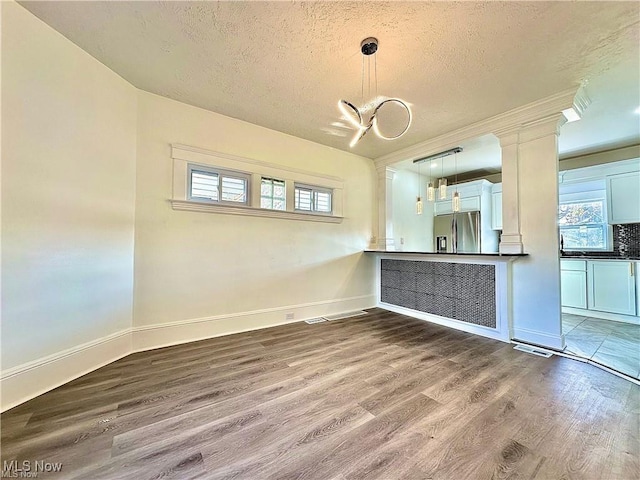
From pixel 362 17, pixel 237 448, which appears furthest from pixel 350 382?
pixel 362 17

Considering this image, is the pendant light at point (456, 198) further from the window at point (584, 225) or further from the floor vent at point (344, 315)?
the floor vent at point (344, 315)

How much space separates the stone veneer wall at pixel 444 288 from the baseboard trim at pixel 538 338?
263mm

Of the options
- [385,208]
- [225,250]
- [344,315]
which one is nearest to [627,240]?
[385,208]

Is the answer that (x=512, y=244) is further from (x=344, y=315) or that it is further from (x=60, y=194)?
(x=60, y=194)

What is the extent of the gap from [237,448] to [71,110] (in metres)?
2.81

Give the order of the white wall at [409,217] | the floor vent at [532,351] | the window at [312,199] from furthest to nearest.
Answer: the white wall at [409,217]
the window at [312,199]
the floor vent at [532,351]

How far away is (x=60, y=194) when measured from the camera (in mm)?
2002

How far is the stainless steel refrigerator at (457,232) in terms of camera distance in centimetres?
500

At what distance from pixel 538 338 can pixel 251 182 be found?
3.88m

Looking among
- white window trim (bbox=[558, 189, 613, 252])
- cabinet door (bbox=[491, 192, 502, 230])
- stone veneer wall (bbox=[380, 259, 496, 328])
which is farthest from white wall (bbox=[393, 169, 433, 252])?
white window trim (bbox=[558, 189, 613, 252])

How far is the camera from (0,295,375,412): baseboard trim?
177 cm

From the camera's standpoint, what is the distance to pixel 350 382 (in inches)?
80.2

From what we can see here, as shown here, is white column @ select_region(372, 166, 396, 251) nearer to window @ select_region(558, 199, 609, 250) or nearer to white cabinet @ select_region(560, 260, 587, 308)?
white cabinet @ select_region(560, 260, 587, 308)

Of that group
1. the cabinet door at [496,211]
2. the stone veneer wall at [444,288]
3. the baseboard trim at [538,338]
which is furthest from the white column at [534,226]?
the cabinet door at [496,211]
